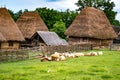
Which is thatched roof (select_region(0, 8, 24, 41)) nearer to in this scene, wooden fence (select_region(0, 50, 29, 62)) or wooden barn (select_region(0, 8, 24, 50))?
wooden barn (select_region(0, 8, 24, 50))

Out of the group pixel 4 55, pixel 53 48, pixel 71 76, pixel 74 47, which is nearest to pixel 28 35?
pixel 74 47

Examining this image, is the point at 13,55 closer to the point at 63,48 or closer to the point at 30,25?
the point at 63,48

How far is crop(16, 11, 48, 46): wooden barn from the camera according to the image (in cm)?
5826

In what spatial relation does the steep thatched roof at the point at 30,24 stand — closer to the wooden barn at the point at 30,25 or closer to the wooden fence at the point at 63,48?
the wooden barn at the point at 30,25

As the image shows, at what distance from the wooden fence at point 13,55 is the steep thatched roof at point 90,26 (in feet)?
80.5

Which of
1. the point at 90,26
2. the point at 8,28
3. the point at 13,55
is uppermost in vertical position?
the point at 8,28

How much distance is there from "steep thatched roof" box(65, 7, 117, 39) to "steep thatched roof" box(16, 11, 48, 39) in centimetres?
539

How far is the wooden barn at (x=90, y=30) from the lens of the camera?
184 feet

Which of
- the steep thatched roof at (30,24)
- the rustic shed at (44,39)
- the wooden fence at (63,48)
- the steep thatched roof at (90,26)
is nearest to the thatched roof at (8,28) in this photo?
the rustic shed at (44,39)

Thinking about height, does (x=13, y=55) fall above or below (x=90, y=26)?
above

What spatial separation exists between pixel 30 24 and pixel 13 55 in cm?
3006

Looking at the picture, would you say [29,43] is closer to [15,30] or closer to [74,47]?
[15,30]

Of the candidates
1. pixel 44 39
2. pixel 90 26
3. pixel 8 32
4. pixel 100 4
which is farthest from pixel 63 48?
pixel 100 4

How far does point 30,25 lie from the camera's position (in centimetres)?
5997
